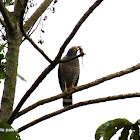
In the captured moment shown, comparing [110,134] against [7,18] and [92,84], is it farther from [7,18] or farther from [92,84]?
[7,18]

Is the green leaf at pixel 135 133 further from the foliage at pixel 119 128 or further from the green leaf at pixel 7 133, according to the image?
the green leaf at pixel 7 133

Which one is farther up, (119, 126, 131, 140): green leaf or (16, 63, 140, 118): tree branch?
(16, 63, 140, 118): tree branch

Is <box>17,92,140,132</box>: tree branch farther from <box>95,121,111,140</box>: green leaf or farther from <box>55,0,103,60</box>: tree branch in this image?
<box>55,0,103,60</box>: tree branch

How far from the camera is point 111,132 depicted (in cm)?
194

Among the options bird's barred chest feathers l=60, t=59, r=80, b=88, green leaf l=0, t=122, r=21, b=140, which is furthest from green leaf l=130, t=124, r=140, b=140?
bird's barred chest feathers l=60, t=59, r=80, b=88

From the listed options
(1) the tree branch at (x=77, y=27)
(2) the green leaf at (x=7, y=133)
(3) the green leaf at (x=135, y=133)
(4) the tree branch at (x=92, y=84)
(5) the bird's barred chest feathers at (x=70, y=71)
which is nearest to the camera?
(2) the green leaf at (x=7, y=133)

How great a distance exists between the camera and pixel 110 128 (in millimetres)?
1916

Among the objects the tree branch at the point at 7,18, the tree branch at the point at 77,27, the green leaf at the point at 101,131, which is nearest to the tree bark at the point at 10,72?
the tree branch at the point at 7,18

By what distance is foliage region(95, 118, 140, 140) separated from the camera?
188 cm

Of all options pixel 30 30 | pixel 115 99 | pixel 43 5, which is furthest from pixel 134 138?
pixel 43 5

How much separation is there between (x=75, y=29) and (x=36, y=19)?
938mm

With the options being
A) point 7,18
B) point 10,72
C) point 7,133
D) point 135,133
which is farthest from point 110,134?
point 7,18

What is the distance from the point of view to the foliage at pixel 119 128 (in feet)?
6.18

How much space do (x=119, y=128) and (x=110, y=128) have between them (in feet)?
0.19
